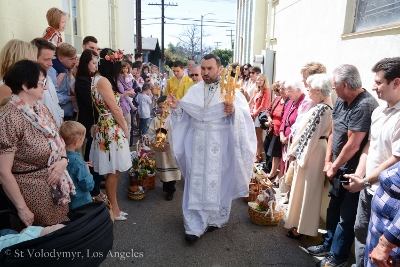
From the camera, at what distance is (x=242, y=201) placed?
15.7ft

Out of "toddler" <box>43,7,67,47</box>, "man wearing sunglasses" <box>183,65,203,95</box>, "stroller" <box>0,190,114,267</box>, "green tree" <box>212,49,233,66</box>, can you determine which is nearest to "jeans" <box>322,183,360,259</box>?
"stroller" <box>0,190,114,267</box>

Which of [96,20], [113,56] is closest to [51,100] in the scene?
[113,56]

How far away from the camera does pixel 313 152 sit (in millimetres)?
3516

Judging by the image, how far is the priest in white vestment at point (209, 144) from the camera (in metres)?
3.60

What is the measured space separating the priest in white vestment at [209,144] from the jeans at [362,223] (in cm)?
131

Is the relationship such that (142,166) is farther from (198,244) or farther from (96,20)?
(96,20)

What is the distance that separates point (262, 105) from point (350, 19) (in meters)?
2.51

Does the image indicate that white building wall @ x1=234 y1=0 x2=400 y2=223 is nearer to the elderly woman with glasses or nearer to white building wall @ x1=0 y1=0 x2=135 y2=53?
the elderly woman with glasses

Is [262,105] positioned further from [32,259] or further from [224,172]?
[32,259]

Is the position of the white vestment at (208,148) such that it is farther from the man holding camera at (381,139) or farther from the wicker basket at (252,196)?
the man holding camera at (381,139)

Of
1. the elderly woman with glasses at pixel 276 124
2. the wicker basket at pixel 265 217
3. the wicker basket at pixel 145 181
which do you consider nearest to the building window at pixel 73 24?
the wicker basket at pixel 145 181

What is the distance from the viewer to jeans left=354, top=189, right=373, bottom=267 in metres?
2.59

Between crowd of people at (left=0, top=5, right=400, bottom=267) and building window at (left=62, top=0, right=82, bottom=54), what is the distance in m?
1.92

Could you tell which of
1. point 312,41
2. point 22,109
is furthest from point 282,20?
point 22,109
